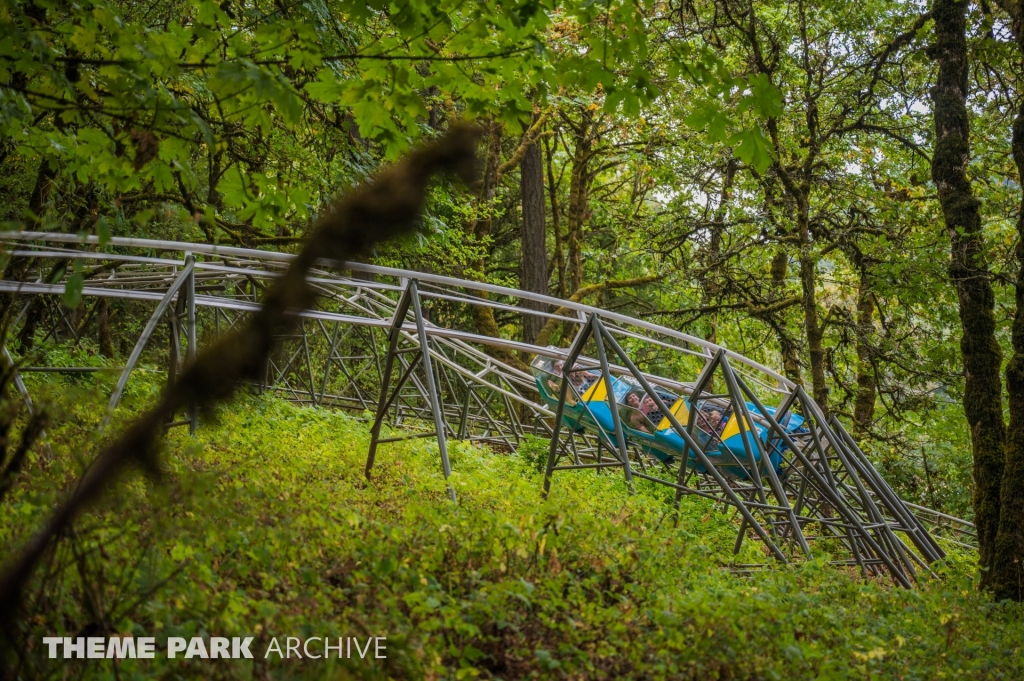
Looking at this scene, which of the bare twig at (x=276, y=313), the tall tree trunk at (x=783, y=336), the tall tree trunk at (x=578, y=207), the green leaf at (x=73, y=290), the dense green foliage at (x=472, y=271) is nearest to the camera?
Answer: the bare twig at (x=276, y=313)

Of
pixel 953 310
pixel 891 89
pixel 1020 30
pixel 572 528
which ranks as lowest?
pixel 572 528

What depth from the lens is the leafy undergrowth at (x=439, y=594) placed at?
160 inches

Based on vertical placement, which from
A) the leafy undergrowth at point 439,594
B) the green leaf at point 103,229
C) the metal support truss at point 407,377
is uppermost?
the green leaf at point 103,229

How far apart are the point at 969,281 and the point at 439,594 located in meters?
7.63

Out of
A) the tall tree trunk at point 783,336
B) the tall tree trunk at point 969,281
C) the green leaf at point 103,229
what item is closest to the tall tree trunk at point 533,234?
the tall tree trunk at point 783,336

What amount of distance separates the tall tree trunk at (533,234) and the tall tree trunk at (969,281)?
960cm

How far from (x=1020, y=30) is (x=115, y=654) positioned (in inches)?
384

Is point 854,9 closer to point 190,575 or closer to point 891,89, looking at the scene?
point 891,89

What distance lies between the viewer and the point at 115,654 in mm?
3559

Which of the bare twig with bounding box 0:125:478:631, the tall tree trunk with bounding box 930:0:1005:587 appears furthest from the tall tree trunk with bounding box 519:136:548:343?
the bare twig with bounding box 0:125:478:631

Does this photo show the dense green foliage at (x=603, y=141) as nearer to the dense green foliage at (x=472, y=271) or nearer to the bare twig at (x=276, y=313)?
the dense green foliage at (x=472, y=271)

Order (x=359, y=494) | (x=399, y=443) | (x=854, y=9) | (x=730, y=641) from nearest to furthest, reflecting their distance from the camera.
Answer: (x=730, y=641), (x=359, y=494), (x=399, y=443), (x=854, y=9)

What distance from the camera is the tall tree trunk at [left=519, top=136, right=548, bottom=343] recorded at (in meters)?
18.2

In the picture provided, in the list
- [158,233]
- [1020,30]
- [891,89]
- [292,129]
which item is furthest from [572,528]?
[891,89]
